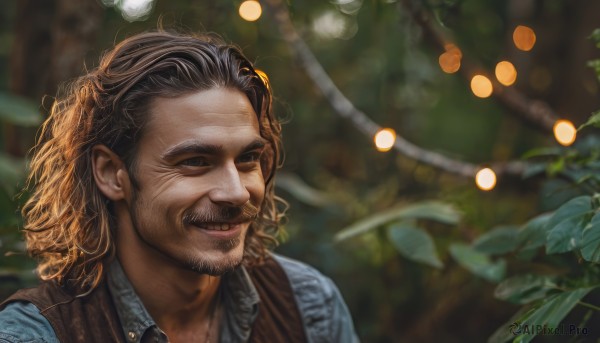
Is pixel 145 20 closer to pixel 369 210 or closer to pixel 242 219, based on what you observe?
pixel 369 210

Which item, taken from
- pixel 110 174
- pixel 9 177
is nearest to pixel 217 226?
pixel 110 174

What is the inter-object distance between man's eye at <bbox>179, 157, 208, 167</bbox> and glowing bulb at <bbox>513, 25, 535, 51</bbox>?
401 centimetres

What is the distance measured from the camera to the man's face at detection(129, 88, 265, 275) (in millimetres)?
2041

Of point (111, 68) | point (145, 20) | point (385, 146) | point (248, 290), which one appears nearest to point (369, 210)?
point (385, 146)

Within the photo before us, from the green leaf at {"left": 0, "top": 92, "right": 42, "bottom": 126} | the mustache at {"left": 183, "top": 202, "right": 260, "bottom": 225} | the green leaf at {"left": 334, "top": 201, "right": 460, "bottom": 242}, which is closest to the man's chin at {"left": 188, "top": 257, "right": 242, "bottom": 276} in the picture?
the mustache at {"left": 183, "top": 202, "right": 260, "bottom": 225}

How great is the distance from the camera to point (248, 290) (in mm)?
2387

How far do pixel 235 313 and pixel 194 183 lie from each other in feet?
1.74

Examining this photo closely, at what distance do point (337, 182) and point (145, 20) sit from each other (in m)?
2.22

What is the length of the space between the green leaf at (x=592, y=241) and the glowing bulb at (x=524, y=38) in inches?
155

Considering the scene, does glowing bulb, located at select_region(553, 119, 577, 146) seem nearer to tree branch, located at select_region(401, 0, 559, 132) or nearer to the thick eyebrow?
tree branch, located at select_region(401, 0, 559, 132)

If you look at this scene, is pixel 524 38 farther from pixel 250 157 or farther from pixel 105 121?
pixel 105 121

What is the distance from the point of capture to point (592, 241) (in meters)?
1.80

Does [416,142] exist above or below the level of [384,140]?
above

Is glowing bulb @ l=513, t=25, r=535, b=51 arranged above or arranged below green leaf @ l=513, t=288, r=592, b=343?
above
